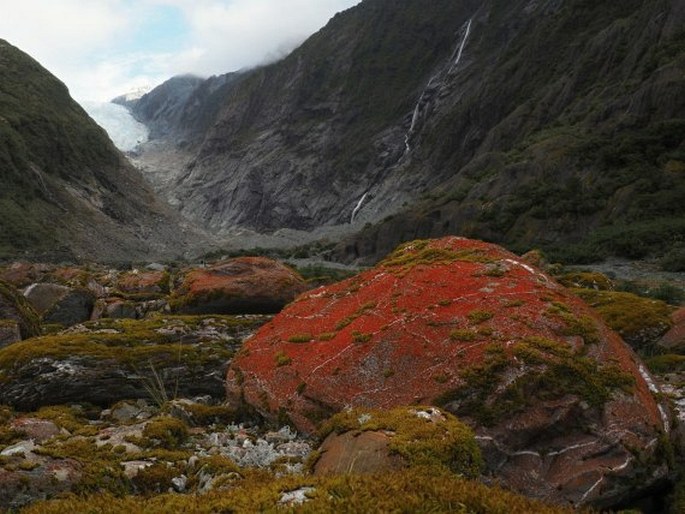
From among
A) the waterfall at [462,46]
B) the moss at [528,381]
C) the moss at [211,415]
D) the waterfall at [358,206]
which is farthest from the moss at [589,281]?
the waterfall at [462,46]

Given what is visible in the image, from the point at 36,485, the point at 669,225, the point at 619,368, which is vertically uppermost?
the point at 36,485

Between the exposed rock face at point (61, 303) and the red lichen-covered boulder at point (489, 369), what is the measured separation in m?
12.1

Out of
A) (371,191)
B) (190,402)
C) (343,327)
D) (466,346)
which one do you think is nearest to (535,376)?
(466,346)

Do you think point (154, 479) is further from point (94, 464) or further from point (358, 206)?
point (358, 206)

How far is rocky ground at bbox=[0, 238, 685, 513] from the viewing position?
662 centimetres

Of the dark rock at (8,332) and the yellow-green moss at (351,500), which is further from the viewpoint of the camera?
the dark rock at (8,332)

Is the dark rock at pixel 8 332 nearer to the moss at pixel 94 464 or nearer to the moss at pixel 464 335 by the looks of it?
the moss at pixel 94 464

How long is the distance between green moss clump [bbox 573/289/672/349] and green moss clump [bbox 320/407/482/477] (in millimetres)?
8792

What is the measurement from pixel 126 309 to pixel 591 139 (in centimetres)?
5677

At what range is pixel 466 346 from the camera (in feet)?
30.7

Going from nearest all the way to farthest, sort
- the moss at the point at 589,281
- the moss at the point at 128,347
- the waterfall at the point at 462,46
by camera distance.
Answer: the moss at the point at 128,347 → the moss at the point at 589,281 → the waterfall at the point at 462,46

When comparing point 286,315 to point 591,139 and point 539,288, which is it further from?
point 591,139

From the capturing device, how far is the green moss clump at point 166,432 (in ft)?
29.6

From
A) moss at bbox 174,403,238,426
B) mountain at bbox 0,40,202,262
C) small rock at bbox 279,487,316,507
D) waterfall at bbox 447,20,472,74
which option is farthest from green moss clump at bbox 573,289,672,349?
waterfall at bbox 447,20,472,74
